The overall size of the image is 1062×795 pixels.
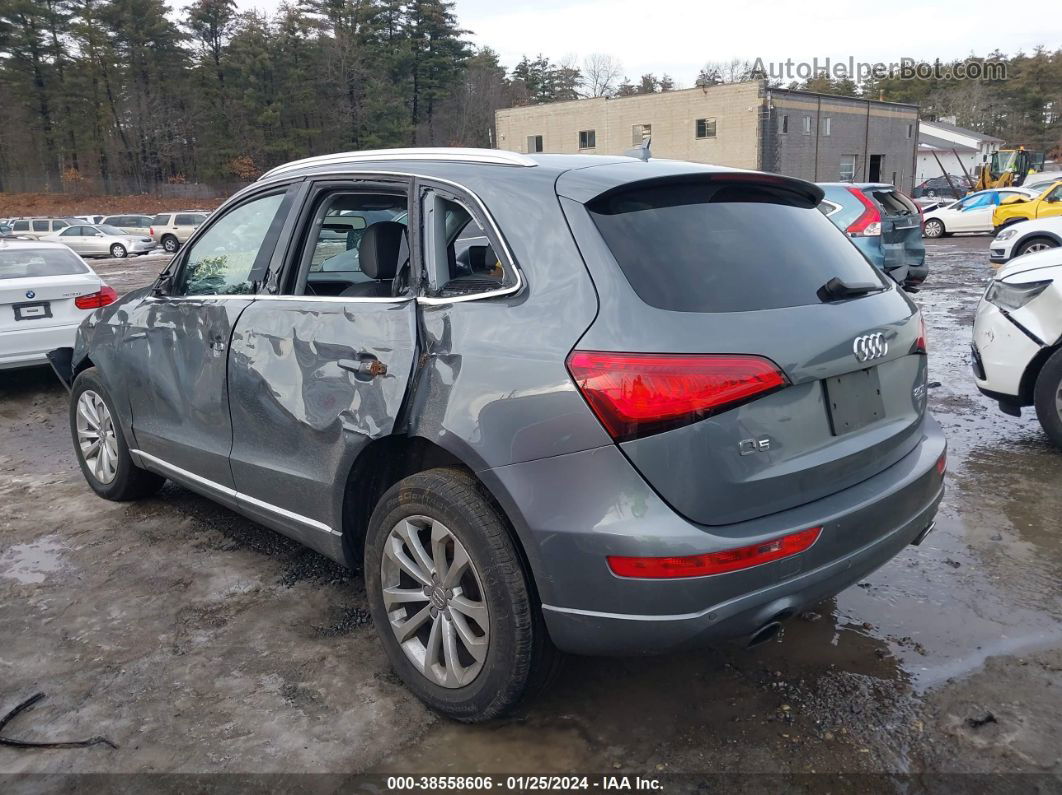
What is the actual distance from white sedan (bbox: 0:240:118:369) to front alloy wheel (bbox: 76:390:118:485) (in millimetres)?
3157

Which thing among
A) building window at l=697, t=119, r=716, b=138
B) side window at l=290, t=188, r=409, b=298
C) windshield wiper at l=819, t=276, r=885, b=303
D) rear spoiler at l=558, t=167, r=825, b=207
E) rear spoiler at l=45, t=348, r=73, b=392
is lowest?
rear spoiler at l=45, t=348, r=73, b=392

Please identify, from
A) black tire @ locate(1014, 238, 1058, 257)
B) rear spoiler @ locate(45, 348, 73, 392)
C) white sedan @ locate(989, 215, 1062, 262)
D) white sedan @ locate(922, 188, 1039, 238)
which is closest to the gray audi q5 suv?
rear spoiler @ locate(45, 348, 73, 392)

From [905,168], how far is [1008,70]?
4114cm

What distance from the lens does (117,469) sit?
15.7ft

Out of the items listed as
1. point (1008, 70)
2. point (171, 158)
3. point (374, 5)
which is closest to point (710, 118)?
point (374, 5)

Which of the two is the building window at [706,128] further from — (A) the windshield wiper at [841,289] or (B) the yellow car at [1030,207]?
(A) the windshield wiper at [841,289]

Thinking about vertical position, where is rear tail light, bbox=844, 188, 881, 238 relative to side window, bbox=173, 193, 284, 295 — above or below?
below

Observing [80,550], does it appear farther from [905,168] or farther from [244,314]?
[905,168]

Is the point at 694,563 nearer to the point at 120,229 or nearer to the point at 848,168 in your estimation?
the point at 120,229

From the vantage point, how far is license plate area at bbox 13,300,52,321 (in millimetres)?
7582

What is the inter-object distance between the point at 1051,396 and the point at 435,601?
14.1ft

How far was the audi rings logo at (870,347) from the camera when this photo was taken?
2.62m

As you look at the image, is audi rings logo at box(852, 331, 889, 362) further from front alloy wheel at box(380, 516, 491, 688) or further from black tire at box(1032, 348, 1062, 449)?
black tire at box(1032, 348, 1062, 449)

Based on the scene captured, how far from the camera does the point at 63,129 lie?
201 feet
